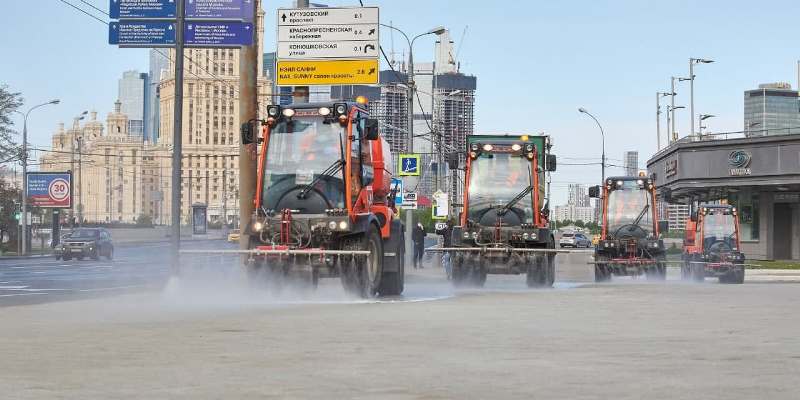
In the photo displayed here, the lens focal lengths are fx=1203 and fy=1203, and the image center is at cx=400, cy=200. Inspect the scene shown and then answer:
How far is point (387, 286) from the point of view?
2369 centimetres

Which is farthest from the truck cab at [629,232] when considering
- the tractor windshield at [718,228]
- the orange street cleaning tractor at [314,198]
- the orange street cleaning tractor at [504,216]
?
the orange street cleaning tractor at [314,198]

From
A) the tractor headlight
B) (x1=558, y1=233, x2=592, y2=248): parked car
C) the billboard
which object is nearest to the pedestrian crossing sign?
the tractor headlight

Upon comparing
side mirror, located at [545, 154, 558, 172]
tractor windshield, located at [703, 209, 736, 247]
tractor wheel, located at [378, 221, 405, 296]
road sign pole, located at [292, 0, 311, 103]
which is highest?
road sign pole, located at [292, 0, 311, 103]

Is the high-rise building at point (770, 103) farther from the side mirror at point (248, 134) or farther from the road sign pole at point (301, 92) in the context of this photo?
the side mirror at point (248, 134)

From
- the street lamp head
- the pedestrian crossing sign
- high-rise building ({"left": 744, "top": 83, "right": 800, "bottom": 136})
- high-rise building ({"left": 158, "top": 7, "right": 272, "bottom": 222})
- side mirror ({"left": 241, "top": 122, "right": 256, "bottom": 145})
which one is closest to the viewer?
side mirror ({"left": 241, "top": 122, "right": 256, "bottom": 145})

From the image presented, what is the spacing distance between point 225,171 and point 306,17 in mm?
145023

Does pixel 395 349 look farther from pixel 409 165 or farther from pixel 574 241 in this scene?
pixel 574 241

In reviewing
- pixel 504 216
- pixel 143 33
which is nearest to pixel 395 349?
pixel 143 33

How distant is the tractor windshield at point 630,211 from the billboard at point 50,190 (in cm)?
5079

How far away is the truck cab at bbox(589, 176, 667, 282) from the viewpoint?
3647 cm

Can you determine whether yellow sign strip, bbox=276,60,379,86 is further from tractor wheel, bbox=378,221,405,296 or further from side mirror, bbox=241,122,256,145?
side mirror, bbox=241,122,256,145

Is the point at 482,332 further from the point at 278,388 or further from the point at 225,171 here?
the point at 225,171

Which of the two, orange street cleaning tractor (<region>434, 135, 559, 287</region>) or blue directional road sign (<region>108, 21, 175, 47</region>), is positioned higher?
blue directional road sign (<region>108, 21, 175, 47</region>)

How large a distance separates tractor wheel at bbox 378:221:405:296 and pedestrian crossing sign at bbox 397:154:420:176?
19.1 metres
